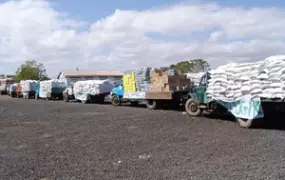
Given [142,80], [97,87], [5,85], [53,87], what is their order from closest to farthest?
[142,80], [97,87], [53,87], [5,85]

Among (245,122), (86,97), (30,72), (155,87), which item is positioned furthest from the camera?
(30,72)

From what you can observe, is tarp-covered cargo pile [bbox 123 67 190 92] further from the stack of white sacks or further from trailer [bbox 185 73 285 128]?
the stack of white sacks

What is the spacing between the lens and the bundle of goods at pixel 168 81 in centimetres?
1595

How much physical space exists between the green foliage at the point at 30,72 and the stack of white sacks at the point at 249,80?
68.8 m

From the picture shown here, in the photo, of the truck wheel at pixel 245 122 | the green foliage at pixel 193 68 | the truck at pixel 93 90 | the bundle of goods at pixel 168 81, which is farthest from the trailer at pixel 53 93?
the truck wheel at pixel 245 122

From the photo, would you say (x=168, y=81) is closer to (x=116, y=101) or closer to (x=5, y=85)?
(x=116, y=101)

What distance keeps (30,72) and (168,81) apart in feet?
214

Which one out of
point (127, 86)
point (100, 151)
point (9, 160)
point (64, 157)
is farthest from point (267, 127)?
point (127, 86)

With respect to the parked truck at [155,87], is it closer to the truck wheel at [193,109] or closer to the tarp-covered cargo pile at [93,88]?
the truck wheel at [193,109]

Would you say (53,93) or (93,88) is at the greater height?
(93,88)

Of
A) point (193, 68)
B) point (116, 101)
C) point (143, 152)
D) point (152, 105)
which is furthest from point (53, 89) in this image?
point (143, 152)

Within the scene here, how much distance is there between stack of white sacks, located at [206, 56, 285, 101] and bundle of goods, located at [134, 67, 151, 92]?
6.05 m

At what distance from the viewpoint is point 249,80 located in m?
10.2

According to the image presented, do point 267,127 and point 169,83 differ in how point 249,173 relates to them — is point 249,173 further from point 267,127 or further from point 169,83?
point 169,83
